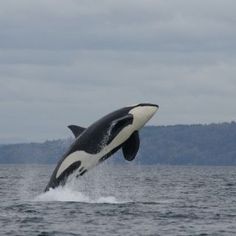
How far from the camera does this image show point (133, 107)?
39.9m

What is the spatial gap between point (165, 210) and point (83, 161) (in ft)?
16.5

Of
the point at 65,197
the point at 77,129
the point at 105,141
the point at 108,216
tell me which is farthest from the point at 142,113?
the point at 65,197

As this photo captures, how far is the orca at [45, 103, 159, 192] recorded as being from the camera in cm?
3912

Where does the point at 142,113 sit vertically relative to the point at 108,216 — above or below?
above

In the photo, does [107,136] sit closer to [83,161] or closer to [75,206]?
[83,161]

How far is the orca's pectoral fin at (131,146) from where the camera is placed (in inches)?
1537

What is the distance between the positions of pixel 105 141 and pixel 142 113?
203 centimetres

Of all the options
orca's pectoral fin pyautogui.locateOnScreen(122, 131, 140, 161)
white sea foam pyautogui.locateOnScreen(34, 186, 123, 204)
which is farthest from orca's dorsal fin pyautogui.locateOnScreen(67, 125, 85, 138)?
white sea foam pyautogui.locateOnScreen(34, 186, 123, 204)

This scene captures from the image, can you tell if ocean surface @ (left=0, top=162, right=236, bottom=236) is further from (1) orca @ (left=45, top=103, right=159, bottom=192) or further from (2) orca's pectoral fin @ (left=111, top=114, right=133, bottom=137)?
(2) orca's pectoral fin @ (left=111, top=114, right=133, bottom=137)

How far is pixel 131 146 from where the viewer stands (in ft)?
129

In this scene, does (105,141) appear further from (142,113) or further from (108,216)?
(108,216)

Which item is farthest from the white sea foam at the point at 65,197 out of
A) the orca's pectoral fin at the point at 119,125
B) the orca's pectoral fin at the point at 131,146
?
the orca's pectoral fin at the point at 119,125

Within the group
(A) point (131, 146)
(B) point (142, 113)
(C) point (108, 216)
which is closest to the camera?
(C) point (108, 216)

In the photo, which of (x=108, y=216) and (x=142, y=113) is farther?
(x=142, y=113)
